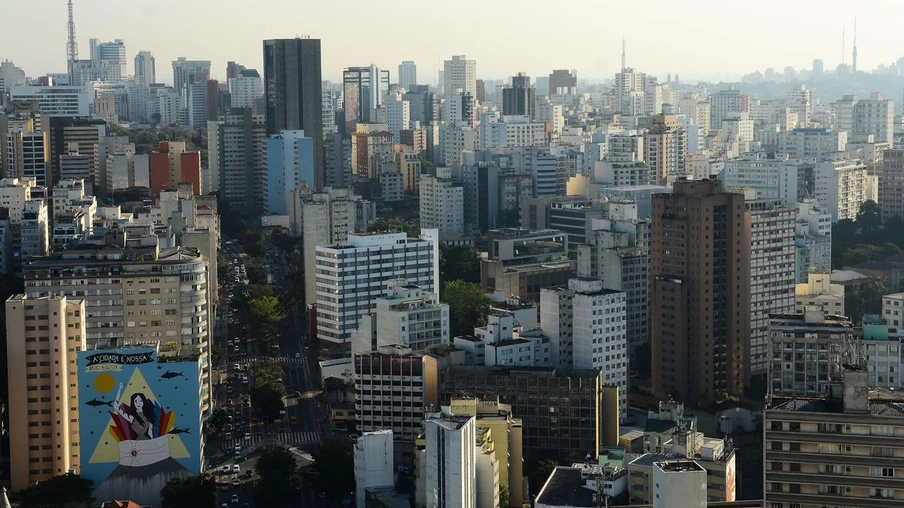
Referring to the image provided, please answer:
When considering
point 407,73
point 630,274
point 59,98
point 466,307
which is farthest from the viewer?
point 407,73

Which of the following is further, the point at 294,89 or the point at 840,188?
the point at 294,89

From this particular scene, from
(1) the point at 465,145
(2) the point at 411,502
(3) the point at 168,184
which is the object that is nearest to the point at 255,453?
(2) the point at 411,502

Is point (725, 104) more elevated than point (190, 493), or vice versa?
point (725, 104)

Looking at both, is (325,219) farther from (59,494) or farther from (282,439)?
(59,494)

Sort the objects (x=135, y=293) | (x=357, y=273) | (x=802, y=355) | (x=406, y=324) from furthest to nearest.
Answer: (x=357, y=273)
(x=406, y=324)
(x=135, y=293)
(x=802, y=355)

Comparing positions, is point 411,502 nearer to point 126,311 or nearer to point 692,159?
point 126,311

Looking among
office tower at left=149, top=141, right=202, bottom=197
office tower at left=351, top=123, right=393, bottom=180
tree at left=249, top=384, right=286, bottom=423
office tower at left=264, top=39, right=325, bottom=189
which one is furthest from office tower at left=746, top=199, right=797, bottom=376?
office tower at left=351, top=123, right=393, bottom=180

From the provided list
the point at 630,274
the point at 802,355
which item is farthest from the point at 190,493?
the point at 630,274
